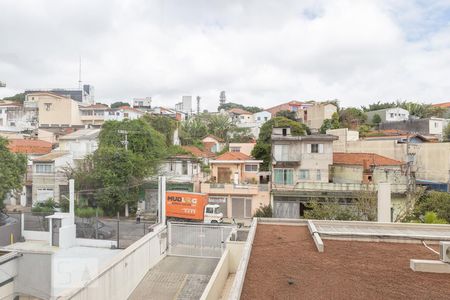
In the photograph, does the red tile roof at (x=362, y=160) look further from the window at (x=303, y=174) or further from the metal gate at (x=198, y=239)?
the metal gate at (x=198, y=239)

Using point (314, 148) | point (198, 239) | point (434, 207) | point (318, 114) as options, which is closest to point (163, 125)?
point (314, 148)

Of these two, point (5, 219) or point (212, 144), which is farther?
point (212, 144)

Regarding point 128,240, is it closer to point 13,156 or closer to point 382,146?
point 13,156

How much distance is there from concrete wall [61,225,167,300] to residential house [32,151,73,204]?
1490 cm

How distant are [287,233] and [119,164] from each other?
1731 cm

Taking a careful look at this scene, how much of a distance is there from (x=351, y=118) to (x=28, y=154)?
3649cm

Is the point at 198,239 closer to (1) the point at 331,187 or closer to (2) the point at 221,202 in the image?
(2) the point at 221,202

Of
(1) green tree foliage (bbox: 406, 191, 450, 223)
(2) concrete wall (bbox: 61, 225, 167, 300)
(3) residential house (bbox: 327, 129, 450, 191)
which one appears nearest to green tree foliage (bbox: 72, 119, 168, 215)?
(2) concrete wall (bbox: 61, 225, 167, 300)

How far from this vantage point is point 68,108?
4553 centimetres

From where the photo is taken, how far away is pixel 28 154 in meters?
29.2

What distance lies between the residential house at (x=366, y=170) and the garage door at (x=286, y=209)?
4.72 m

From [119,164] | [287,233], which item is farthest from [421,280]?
[119,164]

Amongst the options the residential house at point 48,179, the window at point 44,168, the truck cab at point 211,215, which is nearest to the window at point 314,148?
the truck cab at point 211,215

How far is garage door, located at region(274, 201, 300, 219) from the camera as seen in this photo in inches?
892
